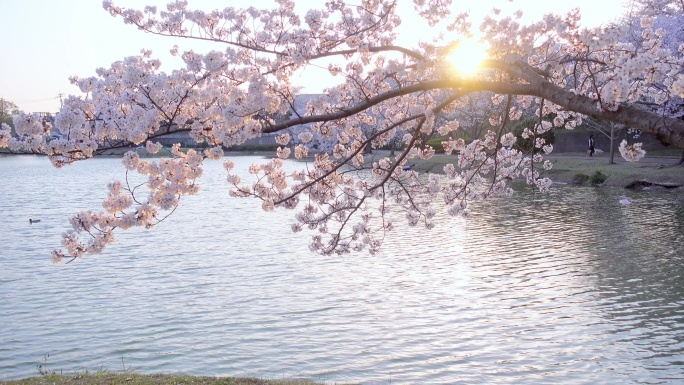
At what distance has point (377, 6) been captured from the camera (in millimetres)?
8344

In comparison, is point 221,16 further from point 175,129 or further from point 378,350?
point 378,350

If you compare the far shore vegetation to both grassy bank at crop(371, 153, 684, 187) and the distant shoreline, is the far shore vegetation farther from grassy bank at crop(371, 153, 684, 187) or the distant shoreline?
grassy bank at crop(371, 153, 684, 187)

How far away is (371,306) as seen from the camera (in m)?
13.6

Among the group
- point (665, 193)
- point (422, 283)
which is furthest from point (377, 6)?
point (665, 193)

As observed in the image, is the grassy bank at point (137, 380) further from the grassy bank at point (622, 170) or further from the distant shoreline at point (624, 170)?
the grassy bank at point (622, 170)

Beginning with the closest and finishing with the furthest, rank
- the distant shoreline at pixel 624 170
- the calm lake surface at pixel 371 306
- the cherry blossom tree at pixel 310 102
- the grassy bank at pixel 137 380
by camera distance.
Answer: the cherry blossom tree at pixel 310 102
the grassy bank at pixel 137 380
the calm lake surface at pixel 371 306
the distant shoreline at pixel 624 170

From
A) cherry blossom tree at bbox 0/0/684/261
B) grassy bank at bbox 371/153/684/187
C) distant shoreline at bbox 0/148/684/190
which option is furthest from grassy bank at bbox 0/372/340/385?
grassy bank at bbox 371/153/684/187

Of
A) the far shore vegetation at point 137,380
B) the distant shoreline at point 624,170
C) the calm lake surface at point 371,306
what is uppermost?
the distant shoreline at point 624,170

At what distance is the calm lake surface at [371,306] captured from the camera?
34.1 ft

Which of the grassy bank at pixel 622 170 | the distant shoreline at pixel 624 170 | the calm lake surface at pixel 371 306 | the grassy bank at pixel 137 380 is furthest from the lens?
the grassy bank at pixel 622 170

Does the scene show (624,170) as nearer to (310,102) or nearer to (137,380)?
(310,102)

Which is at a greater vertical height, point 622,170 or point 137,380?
point 622,170

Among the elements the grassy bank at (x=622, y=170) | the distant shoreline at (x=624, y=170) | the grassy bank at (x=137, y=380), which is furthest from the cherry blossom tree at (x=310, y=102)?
the grassy bank at (x=622, y=170)

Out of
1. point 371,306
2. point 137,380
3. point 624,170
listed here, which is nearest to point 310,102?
point 137,380
